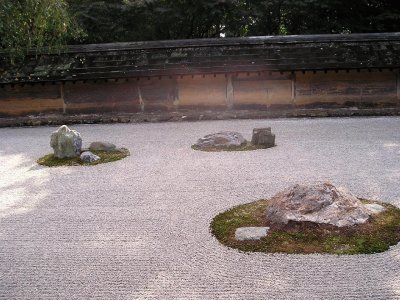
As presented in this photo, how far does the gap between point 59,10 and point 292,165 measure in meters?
5.68

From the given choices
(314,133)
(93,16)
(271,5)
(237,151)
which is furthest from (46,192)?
(271,5)

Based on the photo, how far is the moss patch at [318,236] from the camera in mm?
5176

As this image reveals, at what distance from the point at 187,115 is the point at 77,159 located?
662 centimetres

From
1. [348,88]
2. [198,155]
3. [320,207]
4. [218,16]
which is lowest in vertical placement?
[198,155]

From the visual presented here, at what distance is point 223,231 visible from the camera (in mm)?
5855

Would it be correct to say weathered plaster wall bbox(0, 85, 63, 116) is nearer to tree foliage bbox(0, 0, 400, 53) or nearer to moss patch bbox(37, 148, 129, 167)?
tree foliage bbox(0, 0, 400, 53)

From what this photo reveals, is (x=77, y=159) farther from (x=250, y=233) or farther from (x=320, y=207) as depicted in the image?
(x=320, y=207)

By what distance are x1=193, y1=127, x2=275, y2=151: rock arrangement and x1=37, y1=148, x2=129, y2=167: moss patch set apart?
6.96 feet

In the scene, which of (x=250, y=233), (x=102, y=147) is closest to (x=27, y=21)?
(x=250, y=233)

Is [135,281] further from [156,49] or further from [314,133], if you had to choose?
[156,49]

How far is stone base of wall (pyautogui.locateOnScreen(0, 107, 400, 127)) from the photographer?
1573 centimetres

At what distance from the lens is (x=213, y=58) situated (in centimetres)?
1658

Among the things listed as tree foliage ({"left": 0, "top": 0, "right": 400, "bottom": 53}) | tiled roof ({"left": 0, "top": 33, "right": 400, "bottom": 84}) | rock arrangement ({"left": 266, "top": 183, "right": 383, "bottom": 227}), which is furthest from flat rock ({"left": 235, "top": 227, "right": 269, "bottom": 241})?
tree foliage ({"left": 0, "top": 0, "right": 400, "bottom": 53})

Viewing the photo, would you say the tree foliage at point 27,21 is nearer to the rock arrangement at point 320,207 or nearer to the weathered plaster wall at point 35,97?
the rock arrangement at point 320,207
